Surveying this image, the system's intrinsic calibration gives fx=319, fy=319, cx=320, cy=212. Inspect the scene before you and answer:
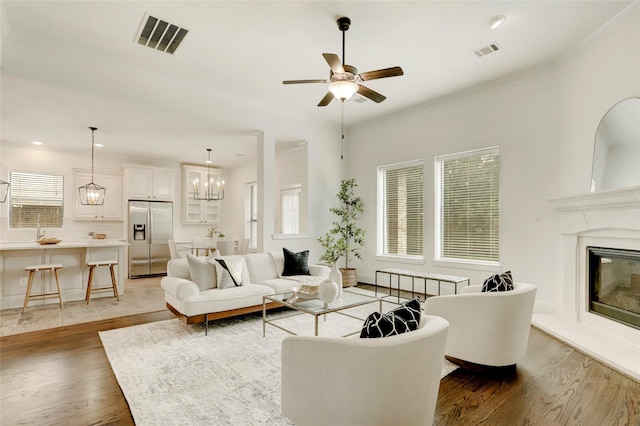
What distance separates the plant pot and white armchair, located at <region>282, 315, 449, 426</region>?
4210 mm

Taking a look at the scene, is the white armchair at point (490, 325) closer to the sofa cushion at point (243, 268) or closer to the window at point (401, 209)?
the sofa cushion at point (243, 268)

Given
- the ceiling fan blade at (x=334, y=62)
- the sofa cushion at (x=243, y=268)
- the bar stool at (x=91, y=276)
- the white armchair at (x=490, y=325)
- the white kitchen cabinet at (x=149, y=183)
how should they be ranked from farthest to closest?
the white kitchen cabinet at (x=149, y=183)
the bar stool at (x=91, y=276)
the sofa cushion at (x=243, y=268)
the ceiling fan blade at (x=334, y=62)
the white armchair at (x=490, y=325)

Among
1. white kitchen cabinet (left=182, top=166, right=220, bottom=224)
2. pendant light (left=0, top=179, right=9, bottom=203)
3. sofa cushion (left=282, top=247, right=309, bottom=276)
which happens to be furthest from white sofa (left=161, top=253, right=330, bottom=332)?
pendant light (left=0, top=179, right=9, bottom=203)

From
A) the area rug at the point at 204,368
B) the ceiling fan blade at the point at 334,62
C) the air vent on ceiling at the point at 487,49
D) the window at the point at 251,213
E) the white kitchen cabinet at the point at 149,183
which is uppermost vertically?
the air vent on ceiling at the point at 487,49

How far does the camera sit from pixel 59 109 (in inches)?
182

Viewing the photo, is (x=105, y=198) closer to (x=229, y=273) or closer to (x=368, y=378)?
(x=229, y=273)

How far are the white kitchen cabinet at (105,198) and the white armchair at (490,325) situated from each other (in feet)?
26.2

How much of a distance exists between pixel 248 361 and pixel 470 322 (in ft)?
6.14

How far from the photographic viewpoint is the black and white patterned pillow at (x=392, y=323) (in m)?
1.52

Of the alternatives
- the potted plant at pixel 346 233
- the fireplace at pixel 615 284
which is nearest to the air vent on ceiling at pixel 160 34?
the potted plant at pixel 346 233

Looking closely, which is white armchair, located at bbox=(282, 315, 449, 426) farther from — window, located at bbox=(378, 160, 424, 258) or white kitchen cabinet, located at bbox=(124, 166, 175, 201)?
white kitchen cabinet, located at bbox=(124, 166, 175, 201)

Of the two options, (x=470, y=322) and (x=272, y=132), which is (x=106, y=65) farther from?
(x=470, y=322)

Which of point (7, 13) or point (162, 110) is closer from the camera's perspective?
point (7, 13)

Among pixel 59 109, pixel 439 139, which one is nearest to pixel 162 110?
pixel 59 109
